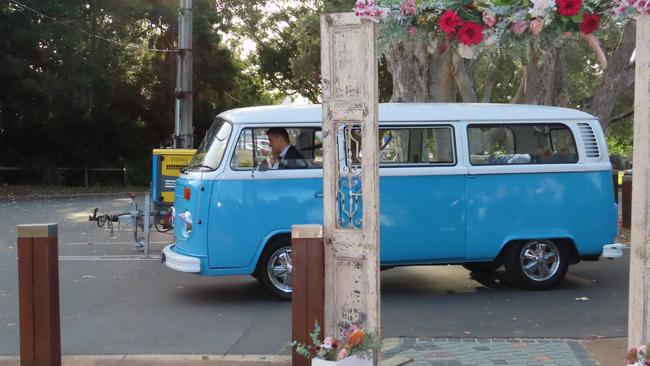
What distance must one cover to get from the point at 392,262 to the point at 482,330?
1588 mm

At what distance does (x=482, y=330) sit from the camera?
23.4 ft

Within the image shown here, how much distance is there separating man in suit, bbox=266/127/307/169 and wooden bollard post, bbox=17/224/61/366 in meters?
3.10

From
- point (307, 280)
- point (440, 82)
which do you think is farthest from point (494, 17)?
point (440, 82)

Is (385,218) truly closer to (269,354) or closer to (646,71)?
(269,354)

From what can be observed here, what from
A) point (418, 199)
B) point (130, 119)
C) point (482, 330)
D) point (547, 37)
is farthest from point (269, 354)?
point (130, 119)

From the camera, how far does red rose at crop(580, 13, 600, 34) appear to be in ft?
15.5

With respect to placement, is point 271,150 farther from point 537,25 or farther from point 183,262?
point 537,25

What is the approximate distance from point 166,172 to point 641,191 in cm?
831

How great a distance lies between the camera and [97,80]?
29.8 m

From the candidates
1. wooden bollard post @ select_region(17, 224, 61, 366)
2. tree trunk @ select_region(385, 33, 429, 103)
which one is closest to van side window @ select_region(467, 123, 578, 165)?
wooden bollard post @ select_region(17, 224, 61, 366)

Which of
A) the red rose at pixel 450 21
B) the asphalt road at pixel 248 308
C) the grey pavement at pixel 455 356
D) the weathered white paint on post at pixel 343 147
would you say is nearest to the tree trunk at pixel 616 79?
the asphalt road at pixel 248 308

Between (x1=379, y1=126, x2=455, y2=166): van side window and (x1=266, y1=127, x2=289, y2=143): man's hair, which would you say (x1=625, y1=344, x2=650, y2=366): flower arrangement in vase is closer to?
(x1=379, y1=126, x2=455, y2=166): van side window

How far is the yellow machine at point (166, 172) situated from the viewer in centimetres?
1163

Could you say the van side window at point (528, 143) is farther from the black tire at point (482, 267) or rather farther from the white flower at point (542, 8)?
the white flower at point (542, 8)
